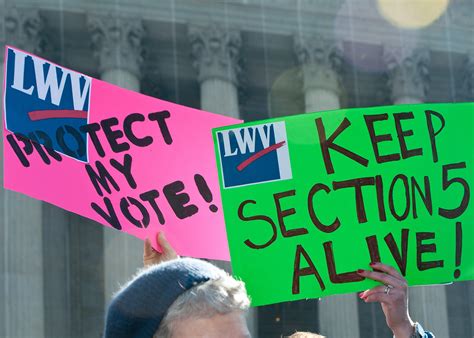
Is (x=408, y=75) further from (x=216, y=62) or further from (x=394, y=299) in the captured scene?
(x=394, y=299)

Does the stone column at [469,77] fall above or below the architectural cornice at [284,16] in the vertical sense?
below

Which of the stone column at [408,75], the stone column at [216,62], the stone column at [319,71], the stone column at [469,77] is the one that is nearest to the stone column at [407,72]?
the stone column at [408,75]

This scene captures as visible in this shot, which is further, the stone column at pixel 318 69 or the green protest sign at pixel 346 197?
the stone column at pixel 318 69

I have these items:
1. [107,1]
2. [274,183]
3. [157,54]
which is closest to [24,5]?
[107,1]

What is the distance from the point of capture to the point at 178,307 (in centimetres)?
373

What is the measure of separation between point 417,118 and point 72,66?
29393 mm

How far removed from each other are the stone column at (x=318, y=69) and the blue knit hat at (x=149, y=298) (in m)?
33.1

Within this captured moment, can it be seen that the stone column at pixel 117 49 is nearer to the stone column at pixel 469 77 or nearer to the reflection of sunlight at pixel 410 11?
the reflection of sunlight at pixel 410 11

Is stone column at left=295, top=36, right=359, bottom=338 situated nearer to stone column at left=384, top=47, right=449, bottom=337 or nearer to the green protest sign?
stone column at left=384, top=47, right=449, bottom=337

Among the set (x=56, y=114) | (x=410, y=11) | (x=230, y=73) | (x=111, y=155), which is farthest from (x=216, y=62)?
(x=111, y=155)

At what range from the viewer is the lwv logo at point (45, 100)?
796 cm

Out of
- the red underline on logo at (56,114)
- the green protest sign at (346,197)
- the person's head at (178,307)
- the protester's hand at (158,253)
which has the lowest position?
the person's head at (178,307)

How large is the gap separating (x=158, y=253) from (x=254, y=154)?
1705mm

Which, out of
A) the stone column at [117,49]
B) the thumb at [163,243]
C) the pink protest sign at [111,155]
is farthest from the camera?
the stone column at [117,49]
